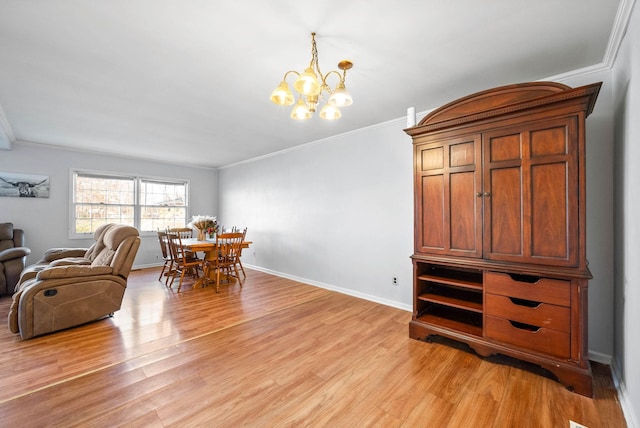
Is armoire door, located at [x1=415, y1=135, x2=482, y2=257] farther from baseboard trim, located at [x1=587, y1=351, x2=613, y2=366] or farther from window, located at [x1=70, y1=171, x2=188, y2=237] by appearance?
window, located at [x1=70, y1=171, x2=188, y2=237]

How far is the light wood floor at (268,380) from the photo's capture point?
159cm

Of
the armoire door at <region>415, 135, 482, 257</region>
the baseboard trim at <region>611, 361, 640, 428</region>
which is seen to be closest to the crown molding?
the armoire door at <region>415, 135, 482, 257</region>

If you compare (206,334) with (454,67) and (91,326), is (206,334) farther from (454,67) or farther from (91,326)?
(454,67)

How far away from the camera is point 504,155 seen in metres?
2.13

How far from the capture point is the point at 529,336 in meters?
1.99

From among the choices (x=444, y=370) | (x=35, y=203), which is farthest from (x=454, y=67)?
(x=35, y=203)

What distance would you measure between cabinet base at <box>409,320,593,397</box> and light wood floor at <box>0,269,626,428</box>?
0.08 metres

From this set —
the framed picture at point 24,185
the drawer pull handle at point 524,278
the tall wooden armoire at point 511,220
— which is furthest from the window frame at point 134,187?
the drawer pull handle at point 524,278

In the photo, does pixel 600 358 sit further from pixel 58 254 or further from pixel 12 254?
pixel 12 254

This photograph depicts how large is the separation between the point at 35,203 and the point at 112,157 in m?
1.50

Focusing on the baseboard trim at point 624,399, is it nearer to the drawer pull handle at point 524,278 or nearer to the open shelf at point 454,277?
the drawer pull handle at point 524,278

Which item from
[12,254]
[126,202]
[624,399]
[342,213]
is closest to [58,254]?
[12,254]

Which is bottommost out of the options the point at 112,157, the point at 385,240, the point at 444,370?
the point at 444,370

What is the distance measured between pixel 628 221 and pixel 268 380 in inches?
107
